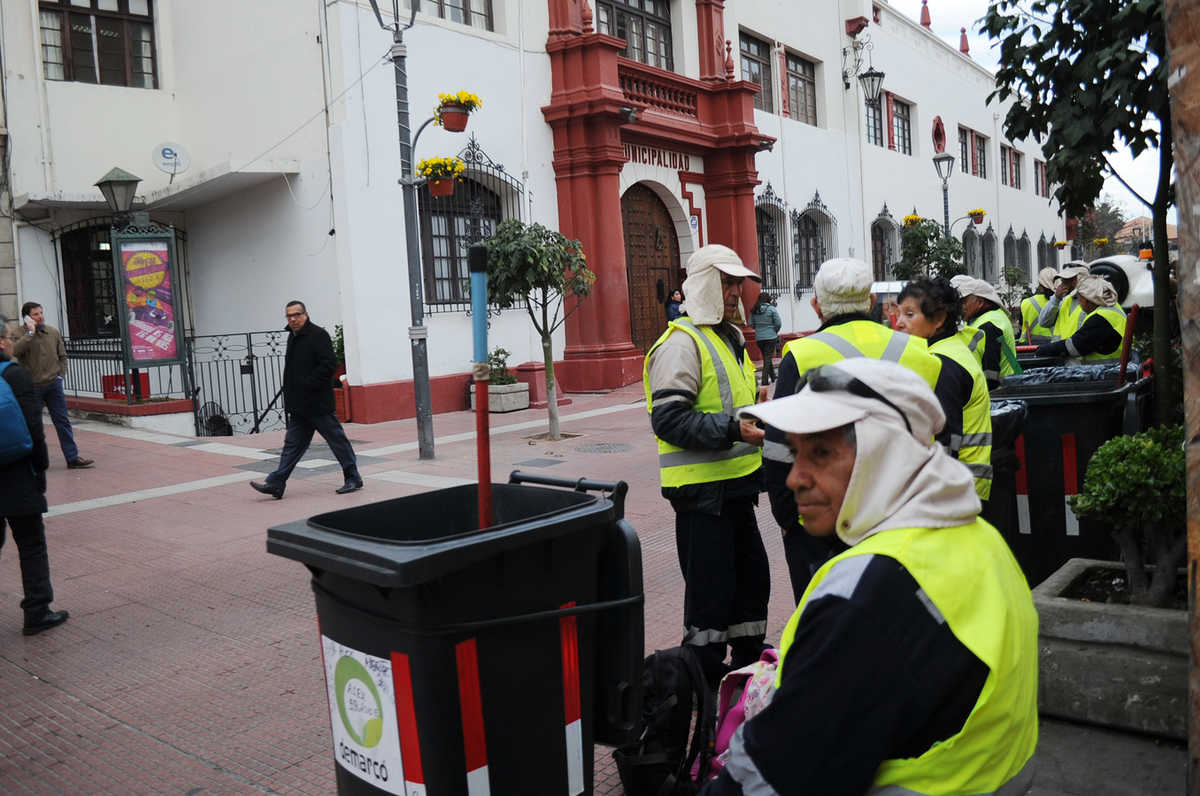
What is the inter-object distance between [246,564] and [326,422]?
8.73 ft

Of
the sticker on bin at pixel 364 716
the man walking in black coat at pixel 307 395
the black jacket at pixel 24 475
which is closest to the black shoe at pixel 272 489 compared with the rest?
the man walking in black coat at pixel 307 395

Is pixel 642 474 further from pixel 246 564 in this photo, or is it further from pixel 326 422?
pixel 246 564

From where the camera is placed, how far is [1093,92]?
171 inches

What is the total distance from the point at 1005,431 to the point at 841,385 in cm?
300

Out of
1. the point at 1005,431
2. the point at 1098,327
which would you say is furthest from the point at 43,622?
the point at 1098,327

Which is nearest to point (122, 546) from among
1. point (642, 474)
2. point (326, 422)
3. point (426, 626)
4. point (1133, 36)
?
point (326, 422)

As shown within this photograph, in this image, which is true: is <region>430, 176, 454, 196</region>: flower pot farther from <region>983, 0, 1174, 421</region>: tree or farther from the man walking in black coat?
<region>983, 0, 1174, 421</region>: tree

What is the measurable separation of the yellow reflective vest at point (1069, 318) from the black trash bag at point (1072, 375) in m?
1.16

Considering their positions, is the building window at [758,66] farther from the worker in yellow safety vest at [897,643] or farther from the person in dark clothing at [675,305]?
the worker in yellow safety vest at [897,643]

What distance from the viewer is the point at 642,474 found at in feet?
31.8

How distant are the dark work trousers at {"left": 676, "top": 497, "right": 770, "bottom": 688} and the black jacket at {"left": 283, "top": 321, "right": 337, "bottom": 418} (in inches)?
243

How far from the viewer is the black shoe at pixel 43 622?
18.5ft

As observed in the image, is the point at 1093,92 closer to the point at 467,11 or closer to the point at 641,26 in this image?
the point at 467,11

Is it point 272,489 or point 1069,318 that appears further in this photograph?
point 272,489
